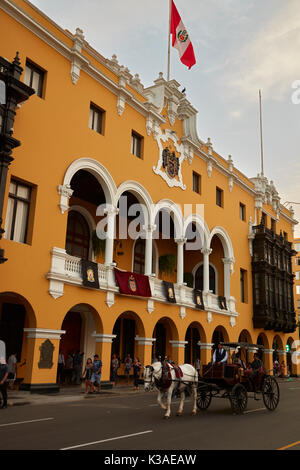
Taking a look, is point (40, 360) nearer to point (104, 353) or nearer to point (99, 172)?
point (104, 353)

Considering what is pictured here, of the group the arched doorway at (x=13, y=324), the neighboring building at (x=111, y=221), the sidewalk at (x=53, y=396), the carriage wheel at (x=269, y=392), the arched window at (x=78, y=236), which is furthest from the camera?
the arched window at (x=78, y=236)

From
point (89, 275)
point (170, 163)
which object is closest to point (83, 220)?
point (170, 163)

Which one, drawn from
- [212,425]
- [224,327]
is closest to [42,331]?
[212,425]

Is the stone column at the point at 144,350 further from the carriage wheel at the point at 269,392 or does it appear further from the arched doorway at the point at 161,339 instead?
the carriage wheel at the point at 269,392

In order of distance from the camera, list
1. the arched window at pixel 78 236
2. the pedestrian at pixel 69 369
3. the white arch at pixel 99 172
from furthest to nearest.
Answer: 1. the arched window at pixel 78 236
2. the pedestrian at pixel 69 369
3. the white arch at pixel 99 172

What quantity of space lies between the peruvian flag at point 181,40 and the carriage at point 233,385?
19.2 metres

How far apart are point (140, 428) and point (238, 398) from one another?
3.88 m

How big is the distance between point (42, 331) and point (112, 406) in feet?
13.6

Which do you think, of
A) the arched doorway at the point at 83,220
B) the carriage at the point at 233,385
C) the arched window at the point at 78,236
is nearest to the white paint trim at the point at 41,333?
the carriage at the point at 233,385

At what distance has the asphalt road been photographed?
823 centimetres

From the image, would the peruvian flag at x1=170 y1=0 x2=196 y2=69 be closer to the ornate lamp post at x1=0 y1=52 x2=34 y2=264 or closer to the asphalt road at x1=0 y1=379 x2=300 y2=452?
the ornate lamp post at x1=0 y1=52 x2=34 y2=264

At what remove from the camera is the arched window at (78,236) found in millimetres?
24281

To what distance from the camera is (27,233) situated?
56.3ft

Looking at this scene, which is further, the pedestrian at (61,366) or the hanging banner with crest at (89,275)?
the pedestrian at (61,366)
